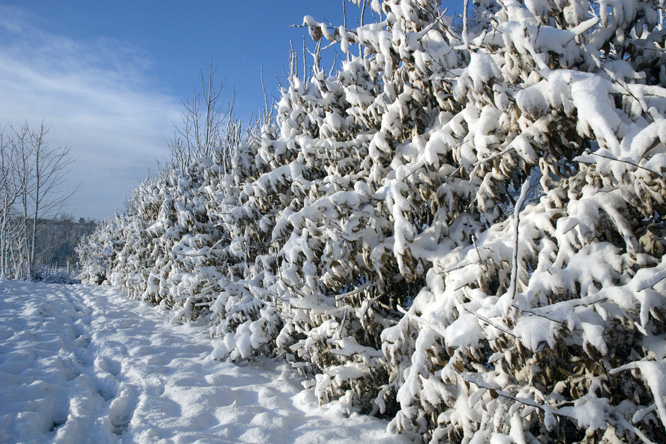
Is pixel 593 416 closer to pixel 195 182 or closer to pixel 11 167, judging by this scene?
pixel 195 182

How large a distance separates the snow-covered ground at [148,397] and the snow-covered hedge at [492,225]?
0.44m

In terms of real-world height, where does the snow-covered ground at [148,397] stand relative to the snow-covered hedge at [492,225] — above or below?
below

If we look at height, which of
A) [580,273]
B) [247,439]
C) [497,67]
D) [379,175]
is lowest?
[247,439]

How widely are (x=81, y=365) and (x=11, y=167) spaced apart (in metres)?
19.2

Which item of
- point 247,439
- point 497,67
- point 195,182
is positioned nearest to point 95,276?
point 195,182

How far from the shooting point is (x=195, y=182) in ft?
27.8

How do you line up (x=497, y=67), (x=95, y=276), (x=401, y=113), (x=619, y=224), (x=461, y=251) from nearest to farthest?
(x=619, y=224), (x=497, y=67), (x=461, y=251), (x=401, y=113), (x=95, y=276)

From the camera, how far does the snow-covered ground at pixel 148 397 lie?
2.96 meters

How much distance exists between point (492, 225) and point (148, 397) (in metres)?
3.46

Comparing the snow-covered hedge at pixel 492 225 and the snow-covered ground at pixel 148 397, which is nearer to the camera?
the snow-covered hedge at pixel 492 225

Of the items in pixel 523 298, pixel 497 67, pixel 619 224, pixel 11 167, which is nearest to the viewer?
pixel 619 224

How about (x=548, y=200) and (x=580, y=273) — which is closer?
(x=580, y=273)

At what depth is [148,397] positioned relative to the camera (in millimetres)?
3641

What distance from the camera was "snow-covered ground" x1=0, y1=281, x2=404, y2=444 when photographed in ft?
9.71
